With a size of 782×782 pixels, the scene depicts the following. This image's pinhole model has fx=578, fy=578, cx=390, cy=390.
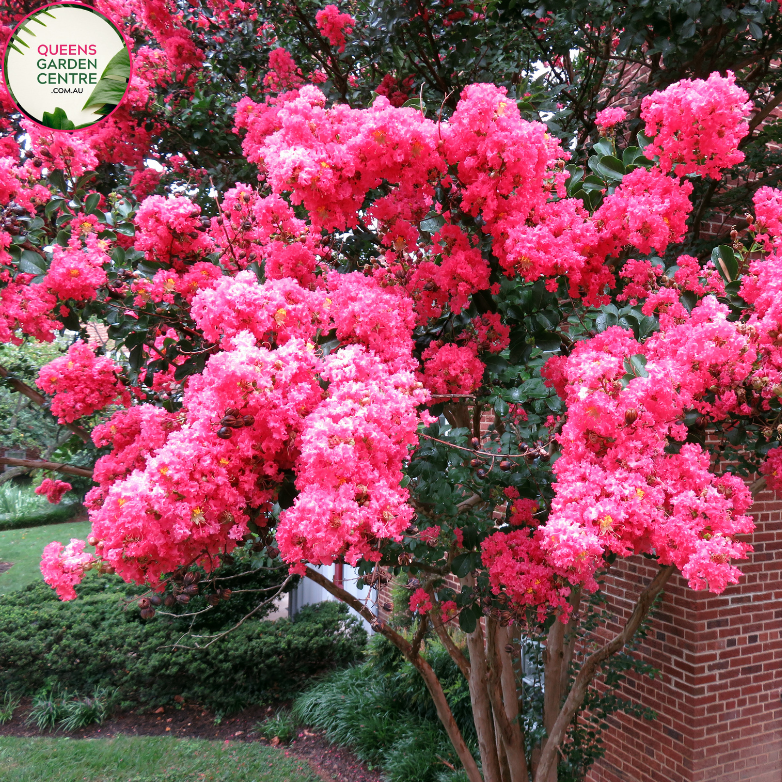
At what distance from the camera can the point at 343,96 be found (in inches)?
120

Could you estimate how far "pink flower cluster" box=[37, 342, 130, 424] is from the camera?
5.93 ft

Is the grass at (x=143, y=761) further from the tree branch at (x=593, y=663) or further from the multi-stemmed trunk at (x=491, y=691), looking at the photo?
the tree branch at (x=593, y=663)

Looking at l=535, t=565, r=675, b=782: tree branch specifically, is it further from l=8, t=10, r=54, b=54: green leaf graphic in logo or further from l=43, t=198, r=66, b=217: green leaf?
l=8, t=10, r=54, b=54: green leaf graphic in logo

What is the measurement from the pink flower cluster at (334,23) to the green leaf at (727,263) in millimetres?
2311

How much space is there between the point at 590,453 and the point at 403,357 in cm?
52

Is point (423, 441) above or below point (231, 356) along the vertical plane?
below

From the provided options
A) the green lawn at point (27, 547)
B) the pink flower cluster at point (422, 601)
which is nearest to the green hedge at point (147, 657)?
the green lawn at point (27, 547)

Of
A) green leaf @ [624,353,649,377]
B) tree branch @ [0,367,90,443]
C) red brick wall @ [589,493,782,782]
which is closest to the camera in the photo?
green leaf @ [624,353,649,377]

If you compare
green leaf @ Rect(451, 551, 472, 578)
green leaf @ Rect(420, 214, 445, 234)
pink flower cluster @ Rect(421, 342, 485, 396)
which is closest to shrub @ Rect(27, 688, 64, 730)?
green leaf @ Rect(451, 551, 472, 578)

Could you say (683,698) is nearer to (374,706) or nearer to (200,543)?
(374,706)

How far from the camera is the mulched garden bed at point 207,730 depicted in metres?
4.82

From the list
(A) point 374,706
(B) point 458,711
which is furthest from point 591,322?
(A) point 374,706

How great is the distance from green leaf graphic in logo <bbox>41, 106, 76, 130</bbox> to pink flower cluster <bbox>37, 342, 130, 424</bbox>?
1.35 metres

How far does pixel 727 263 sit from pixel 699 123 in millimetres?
375
